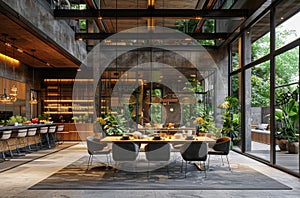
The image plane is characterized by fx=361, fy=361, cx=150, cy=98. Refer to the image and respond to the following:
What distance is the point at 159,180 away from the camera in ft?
23.4

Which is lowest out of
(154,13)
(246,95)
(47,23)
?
(246,95)

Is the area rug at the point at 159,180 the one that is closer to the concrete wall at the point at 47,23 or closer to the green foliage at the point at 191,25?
the concrete wall at the point at 47,23

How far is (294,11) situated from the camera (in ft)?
26.3

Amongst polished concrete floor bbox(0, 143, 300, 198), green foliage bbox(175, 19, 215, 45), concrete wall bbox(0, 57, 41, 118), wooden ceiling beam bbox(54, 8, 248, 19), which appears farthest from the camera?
green foliage bbox(175, 19, 215, 45)

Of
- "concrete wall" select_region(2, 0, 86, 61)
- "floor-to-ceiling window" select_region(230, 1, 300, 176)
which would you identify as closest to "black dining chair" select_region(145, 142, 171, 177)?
"floor-to-ceiling window" select_region(230, 1, 300, 176)

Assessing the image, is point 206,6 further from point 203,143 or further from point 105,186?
point 105,186

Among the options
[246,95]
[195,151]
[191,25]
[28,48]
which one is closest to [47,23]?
[28,48]

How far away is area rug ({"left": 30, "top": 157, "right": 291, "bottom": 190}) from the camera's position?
21.1 ft

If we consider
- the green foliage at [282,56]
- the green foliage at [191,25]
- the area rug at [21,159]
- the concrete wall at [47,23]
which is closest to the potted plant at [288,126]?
the green foliage at [282,56]

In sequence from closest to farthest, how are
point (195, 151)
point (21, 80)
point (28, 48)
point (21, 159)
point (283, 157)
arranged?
1. point (195, 151)
2. point (283, 157)
3. point (21, 159)
4. point (28, 48)
5. point (21, 80)

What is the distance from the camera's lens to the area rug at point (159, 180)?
645 cm

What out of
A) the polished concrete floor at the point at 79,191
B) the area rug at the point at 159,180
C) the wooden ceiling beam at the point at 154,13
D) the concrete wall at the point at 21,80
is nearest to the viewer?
the polished concrete floor at the point at 79,191

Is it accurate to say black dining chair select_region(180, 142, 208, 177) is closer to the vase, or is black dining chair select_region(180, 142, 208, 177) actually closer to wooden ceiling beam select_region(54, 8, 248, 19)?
the vase

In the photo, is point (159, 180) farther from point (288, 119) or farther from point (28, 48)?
point (28, 48)
